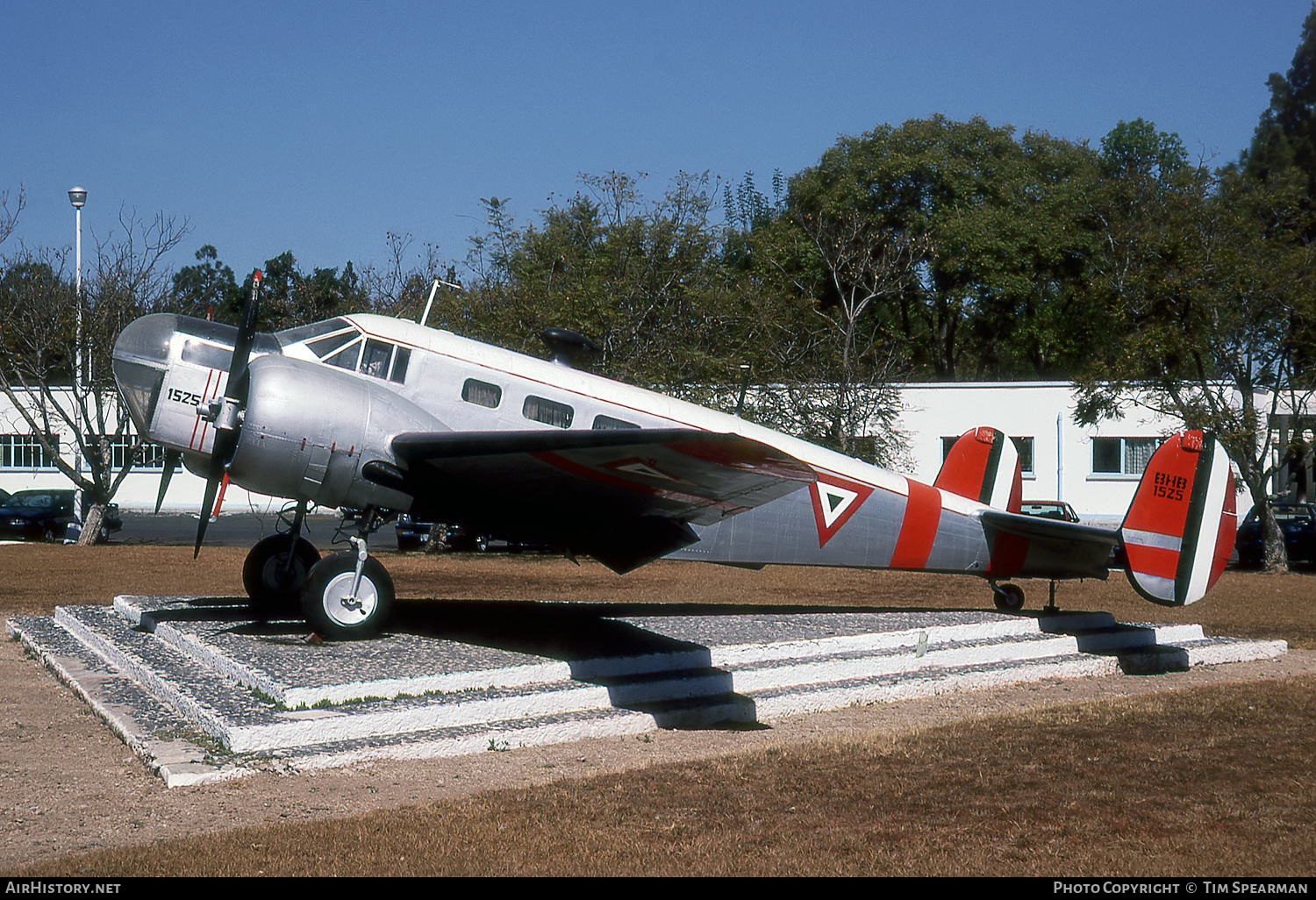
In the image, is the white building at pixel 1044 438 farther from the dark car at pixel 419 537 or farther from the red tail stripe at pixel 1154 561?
the red tail stripe at pixel 1154 561

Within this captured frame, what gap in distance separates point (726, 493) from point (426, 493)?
295 cm

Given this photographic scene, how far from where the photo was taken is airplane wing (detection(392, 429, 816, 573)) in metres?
7.70

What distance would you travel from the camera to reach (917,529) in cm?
1155

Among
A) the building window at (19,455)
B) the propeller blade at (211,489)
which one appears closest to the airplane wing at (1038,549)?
the propeller blade at (211,489)

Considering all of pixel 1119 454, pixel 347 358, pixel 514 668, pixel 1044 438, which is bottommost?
pixel 514 668

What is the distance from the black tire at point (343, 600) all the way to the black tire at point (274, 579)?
1674 mm

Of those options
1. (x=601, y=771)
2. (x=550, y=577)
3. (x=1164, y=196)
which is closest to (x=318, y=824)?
(x=601, y=771)

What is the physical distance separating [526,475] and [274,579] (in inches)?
152

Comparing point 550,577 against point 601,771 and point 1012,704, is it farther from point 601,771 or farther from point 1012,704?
point 601,771

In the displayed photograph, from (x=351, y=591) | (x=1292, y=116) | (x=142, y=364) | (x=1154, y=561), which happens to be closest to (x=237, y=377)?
(x=142, y=364)

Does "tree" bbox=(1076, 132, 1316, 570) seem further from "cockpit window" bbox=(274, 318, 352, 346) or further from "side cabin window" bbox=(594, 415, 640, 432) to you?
"cockpit window" bbox=(274, 318, 352, 346)

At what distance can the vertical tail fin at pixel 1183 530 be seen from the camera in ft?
36.3

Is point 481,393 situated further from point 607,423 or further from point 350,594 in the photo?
point 350,594

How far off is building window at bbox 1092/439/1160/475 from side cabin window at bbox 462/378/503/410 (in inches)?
1229
